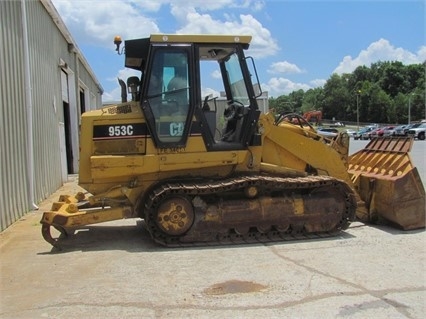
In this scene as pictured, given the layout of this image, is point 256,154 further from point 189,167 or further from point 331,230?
point 331,230

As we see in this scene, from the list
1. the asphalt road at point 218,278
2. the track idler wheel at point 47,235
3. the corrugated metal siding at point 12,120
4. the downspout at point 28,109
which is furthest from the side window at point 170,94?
the downspout at point 28,109

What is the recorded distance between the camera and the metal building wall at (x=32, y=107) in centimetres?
872

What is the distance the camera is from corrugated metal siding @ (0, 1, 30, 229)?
8.49 meters

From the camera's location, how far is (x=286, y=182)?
7.18 meters

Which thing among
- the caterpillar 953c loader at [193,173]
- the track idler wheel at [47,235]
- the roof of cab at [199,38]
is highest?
the roof of cab at [199,38]

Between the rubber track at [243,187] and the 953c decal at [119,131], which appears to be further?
the 953c decal at [119,131]

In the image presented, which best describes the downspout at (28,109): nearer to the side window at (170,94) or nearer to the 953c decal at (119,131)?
the 953c decal at (119,131)

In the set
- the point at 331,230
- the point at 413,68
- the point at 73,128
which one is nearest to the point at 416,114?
the point at 413,68

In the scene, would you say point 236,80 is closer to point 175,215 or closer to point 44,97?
point 175,215

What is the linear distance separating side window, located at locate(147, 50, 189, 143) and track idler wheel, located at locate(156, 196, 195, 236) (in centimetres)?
91

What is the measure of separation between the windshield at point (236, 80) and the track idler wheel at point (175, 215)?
1919 millimetres

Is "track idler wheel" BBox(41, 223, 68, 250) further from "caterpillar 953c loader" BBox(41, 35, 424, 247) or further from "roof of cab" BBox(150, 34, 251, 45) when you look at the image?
"roof of cab" BBox(150, 34, 251, 45)

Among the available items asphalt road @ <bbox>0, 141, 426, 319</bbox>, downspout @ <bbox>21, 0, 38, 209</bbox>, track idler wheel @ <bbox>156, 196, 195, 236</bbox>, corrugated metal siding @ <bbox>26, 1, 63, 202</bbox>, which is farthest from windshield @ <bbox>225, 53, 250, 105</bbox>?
corrugated metal siding @ <bbox>26, 1, 63, 202</bbox>

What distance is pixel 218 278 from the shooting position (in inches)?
215
